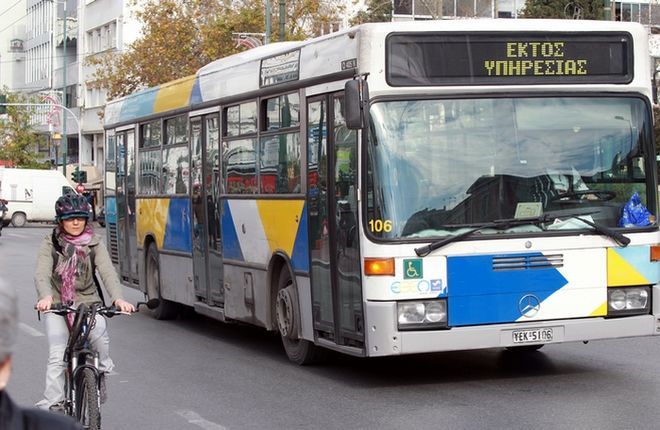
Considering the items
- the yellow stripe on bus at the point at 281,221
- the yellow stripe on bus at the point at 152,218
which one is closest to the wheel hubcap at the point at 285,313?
the yellow stripe on bus at the point at 281,221

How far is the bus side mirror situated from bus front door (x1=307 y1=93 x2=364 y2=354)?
422 millimetres

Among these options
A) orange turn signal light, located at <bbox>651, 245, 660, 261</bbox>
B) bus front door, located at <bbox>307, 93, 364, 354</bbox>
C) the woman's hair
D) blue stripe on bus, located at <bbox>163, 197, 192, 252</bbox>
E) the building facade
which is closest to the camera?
the woman's hair

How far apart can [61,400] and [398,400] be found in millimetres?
3190

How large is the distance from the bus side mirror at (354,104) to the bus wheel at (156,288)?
7756 mm

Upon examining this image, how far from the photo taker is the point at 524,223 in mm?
10812

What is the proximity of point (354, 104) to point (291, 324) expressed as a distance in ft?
9.14

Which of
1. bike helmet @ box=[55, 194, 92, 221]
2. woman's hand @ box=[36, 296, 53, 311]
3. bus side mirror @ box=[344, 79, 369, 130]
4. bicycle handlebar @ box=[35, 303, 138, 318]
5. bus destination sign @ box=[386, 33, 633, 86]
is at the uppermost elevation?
bus destination sign @ box=[386, 33, 633, 86]

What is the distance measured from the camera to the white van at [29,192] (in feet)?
201

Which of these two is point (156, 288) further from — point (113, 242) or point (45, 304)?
point (45, 304)

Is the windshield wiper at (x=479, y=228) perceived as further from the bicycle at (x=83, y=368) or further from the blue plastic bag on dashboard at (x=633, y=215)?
the bicycle at (x=83, y=368)

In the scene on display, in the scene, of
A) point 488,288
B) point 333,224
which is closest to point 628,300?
point 488,288

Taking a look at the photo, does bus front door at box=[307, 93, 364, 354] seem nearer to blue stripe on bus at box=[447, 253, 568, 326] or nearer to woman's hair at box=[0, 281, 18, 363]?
blue stripe on bus at box=[447, 253, 568, 326]

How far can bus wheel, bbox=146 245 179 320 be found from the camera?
17.8 meters

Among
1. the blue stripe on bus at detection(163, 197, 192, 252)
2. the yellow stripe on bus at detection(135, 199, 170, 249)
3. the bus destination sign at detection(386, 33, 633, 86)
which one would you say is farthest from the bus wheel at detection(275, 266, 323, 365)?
the yellow stripe on bus at detection(135, 199, 170, 249)
